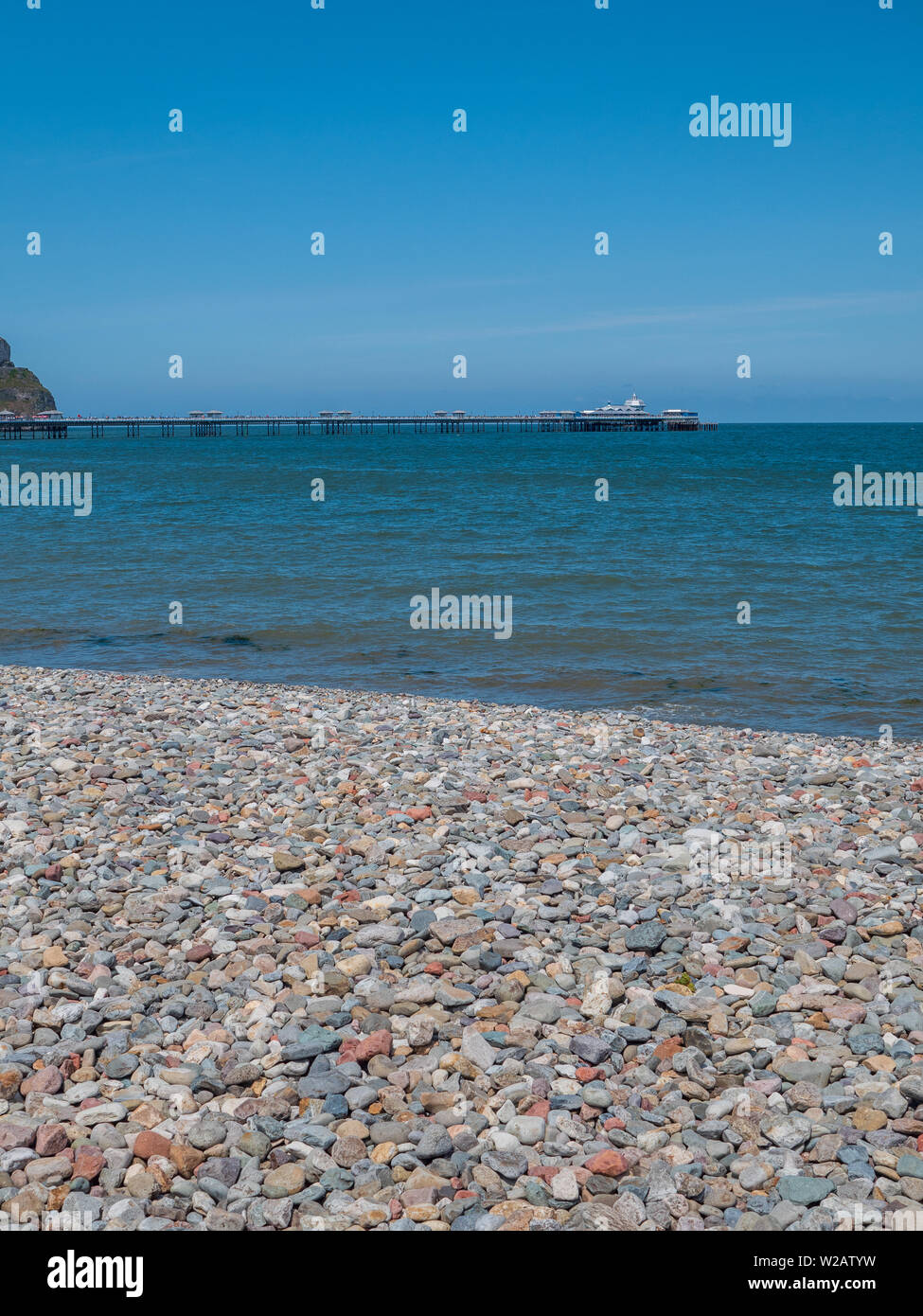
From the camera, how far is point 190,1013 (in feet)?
16.5

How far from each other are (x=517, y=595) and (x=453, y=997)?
17397 millimetres

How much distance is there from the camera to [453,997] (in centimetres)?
512
